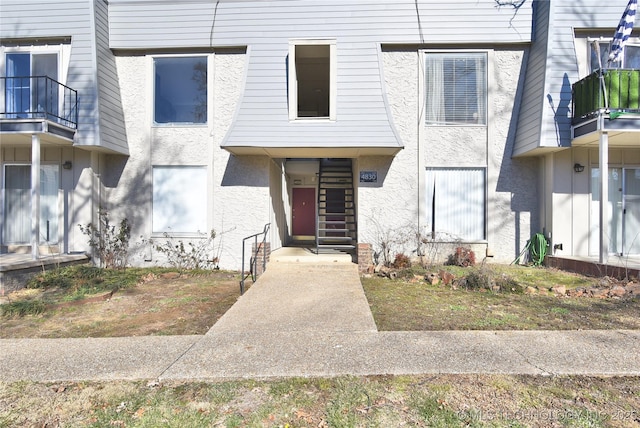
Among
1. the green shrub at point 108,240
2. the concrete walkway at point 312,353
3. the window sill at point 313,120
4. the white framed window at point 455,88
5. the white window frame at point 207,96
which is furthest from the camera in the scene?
the white window frame at point 207,96

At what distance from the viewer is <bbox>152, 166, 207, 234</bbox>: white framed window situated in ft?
34.5

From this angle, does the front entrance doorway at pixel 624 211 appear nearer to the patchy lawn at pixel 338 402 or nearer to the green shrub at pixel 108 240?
the patchy lawn at pixel 338 402

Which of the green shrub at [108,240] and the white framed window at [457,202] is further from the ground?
the white framed window at [457,202]

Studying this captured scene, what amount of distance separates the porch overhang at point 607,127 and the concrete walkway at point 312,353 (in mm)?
5247

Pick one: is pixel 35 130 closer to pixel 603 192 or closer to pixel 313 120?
pixel 313 120

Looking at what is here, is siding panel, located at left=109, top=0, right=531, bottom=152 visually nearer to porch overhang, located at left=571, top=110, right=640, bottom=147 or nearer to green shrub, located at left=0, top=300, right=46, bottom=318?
porch overhang, located at left=571, top=110, right=640, bottom=147

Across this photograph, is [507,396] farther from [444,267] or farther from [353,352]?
[444,267]

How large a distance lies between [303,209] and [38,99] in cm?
925

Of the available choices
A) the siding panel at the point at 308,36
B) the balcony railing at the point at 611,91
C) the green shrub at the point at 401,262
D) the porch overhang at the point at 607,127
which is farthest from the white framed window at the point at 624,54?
the green shrub at the point at 401,262

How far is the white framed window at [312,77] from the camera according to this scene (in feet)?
31.1

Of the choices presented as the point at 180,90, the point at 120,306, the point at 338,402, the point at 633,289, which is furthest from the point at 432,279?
the point at 180,90

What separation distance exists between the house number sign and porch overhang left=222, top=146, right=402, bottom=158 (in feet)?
1.70

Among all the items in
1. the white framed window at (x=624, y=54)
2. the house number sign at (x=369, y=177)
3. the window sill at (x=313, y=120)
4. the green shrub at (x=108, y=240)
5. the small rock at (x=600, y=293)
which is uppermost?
the white framed window at (x=624, y=54)

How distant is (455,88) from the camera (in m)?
10.4
